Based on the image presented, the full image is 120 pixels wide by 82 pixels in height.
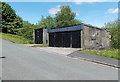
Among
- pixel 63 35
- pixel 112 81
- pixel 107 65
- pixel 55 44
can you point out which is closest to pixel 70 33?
pixel 63 35

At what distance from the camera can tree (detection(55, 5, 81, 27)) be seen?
53.7 meters

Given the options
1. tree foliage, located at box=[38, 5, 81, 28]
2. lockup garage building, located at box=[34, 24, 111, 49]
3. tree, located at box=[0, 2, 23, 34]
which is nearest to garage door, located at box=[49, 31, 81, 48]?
lockup garage building, located at box=[34, 24, 111, 49]

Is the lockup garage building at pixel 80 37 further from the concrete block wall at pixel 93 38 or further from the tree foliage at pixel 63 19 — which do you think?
the tree foliage at pixel 63 19

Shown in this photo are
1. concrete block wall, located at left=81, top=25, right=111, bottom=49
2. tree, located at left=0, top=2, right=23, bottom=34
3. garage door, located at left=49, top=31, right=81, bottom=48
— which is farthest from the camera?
tree, located at left=0, top=2, right=23, bottom=34

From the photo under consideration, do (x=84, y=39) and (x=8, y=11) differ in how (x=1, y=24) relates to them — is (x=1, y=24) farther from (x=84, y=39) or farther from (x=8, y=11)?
(x=84, y=39)

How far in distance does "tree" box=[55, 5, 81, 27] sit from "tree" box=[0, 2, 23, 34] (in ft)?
51.7

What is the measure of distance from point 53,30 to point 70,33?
4.19 meters

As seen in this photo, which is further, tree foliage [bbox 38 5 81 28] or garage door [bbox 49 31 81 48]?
tree foliage [bbox 38 5 81 28]

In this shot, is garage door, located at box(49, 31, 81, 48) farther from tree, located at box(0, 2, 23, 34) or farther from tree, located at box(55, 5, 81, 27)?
tree, located at box(0, 2, 23, 34)

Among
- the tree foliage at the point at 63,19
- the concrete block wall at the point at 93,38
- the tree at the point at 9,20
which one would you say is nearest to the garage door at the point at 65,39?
the concrete block wall at the point at 93,38

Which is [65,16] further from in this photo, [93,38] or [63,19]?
[93,38]

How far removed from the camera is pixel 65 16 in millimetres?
53969

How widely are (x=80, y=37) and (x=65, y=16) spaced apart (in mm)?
34732

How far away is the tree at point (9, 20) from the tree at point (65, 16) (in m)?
15.8
